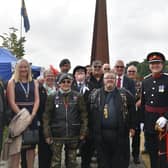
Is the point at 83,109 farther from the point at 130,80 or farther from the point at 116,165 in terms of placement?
the point at 130,80

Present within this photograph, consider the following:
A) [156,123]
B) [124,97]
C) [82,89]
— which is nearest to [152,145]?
[156,123]

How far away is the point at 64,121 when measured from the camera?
5.77 meters

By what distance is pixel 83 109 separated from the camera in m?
5.88

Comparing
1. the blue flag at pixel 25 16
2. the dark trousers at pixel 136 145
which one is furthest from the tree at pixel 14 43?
the dark trousers at pixel 136 145

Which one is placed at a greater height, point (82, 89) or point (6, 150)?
point (82, 89)

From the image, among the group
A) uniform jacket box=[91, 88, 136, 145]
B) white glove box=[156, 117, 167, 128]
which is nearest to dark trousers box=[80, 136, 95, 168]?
uniform jacket box=[91, 88, 136, 145]

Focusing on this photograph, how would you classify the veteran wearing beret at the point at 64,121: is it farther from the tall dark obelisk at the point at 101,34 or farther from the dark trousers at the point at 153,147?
the tall dark obelisk at the point at 101,34

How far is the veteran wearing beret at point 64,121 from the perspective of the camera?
228 inches

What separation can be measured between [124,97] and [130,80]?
5.50 feet

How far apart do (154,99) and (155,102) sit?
4 centimetres

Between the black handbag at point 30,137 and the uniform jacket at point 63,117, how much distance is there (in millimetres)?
168

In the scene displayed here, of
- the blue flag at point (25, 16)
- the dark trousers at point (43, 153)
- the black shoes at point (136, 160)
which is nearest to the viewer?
the dark trousers at point (43, 153)

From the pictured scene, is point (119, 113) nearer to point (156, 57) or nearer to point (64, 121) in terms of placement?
point (64, 121)

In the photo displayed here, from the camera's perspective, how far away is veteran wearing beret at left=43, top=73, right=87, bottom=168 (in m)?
5.79
